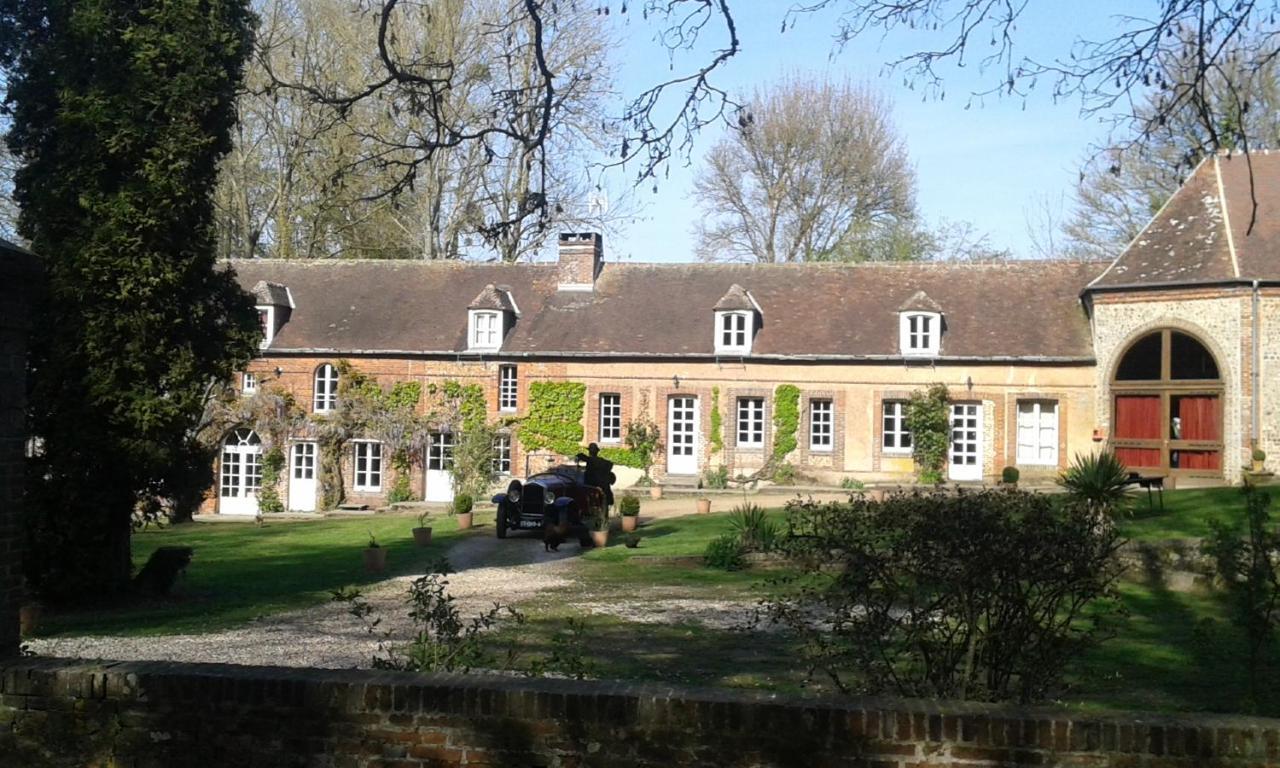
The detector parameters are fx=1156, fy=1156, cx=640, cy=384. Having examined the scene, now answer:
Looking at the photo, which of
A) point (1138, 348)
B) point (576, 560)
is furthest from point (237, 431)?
point (1138, 348)

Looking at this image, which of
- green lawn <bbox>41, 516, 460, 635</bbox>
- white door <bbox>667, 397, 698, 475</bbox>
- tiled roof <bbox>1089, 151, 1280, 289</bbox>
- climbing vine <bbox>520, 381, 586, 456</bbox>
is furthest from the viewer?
climbing vine <bbox>520, 381, 586, 456</bbox>

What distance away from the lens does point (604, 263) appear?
3675cm

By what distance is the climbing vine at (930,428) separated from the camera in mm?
31547

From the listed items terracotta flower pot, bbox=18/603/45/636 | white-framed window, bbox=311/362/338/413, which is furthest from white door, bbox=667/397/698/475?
terracotta flower pot, bbox=18/603/45/636

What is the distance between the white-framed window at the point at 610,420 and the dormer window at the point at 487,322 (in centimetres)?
352

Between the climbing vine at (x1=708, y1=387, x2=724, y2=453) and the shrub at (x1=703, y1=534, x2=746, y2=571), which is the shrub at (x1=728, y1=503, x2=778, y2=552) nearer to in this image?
the shrub at (x1=703, y1=534, x2=746, y2=571)

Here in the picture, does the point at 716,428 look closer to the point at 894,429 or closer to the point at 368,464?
the point at 894,429

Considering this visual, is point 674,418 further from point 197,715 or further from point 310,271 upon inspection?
point 197,715

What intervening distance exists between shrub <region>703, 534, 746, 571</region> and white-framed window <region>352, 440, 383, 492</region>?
1822cm

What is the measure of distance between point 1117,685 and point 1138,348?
22785 mm

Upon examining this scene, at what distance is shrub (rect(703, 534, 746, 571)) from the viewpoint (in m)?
17.6

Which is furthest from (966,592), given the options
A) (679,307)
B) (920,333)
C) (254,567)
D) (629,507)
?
(679,307)

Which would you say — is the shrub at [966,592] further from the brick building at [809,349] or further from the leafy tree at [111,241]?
the brick building at [809,349]

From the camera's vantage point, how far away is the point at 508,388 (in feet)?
111
